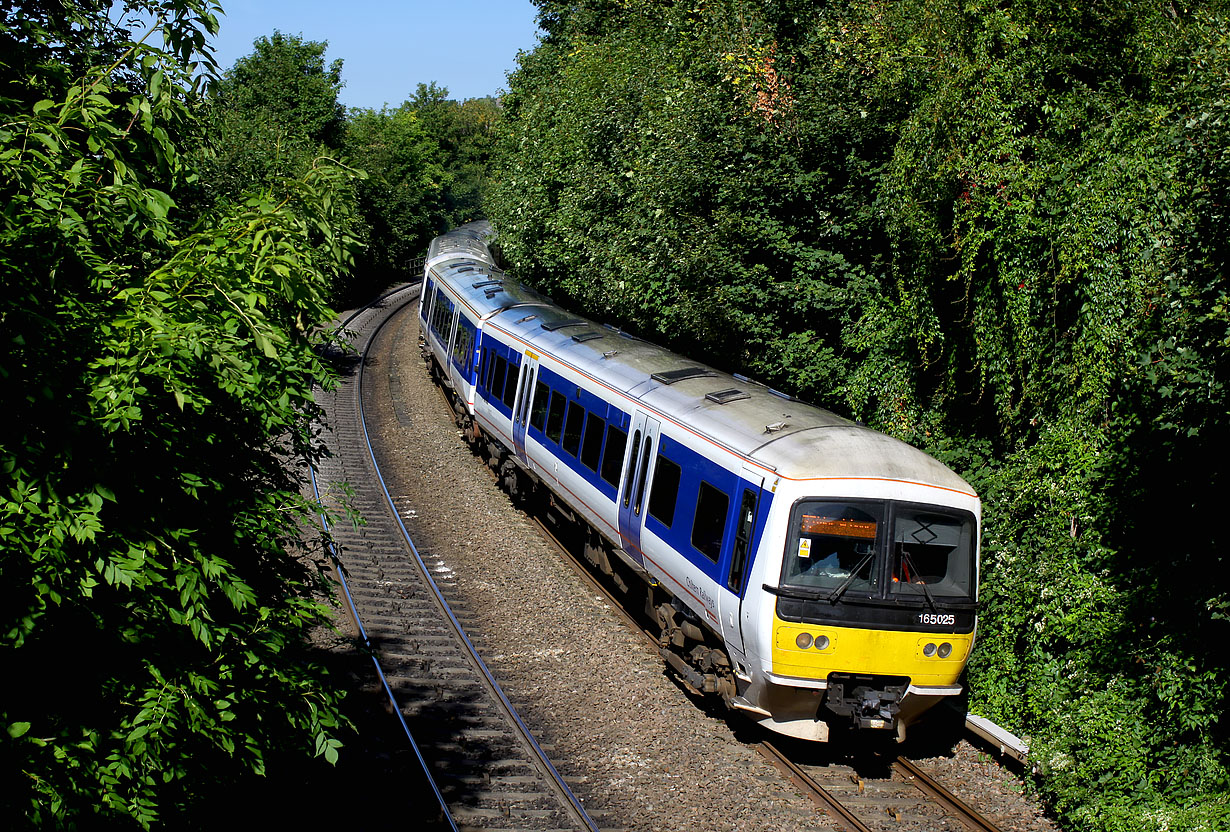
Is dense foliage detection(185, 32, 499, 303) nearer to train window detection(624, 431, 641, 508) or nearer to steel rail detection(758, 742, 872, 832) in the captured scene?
train window detection(624, 431, 641, 508)

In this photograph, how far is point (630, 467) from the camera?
10.6 m

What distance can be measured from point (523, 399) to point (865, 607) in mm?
7871

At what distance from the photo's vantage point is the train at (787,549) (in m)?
7.71

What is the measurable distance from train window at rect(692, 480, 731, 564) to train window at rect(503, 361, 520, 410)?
6.61 m

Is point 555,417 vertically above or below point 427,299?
below

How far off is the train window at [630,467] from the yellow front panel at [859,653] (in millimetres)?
3242

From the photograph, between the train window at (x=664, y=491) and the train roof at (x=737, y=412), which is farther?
the train window at (x=664, y=491)

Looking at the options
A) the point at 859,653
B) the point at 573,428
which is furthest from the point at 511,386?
the point at 859,653

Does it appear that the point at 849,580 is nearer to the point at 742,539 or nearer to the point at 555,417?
the point at 742,539

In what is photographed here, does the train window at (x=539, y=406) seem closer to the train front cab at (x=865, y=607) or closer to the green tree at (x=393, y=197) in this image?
the train front cab at (x=865, y=607)

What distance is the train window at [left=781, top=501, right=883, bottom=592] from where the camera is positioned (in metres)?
7.67

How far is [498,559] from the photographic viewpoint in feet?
44.2

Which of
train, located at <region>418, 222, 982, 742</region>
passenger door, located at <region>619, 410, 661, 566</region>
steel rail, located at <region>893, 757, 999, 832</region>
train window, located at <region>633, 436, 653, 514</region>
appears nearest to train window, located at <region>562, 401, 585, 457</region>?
train, located at <region>418, 222, 982, 742</region>

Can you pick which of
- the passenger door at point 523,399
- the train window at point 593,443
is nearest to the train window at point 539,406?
the passenger door at point 523,399
